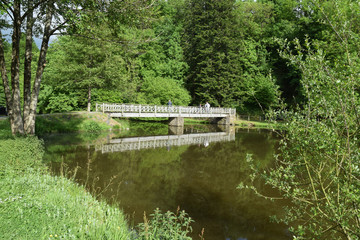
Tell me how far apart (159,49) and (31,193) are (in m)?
36.4

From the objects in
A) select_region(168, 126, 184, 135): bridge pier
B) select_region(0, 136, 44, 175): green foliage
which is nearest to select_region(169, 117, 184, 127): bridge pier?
select_region(168, 126, 184, 135): bridge pier

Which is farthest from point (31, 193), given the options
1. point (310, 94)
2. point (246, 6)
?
point (246, 6)

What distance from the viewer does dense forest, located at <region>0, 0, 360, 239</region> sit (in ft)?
12.9

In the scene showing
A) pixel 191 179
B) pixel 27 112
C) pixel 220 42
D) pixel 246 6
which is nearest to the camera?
pixel 191 179

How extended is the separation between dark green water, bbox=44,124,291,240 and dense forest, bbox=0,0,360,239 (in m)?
1.13

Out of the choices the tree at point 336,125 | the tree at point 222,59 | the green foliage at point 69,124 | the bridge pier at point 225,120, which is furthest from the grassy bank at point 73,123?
the tree at point 336,125

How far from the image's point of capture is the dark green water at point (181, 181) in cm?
624

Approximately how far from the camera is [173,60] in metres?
39.8

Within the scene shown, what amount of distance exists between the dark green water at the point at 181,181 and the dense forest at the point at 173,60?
113cm

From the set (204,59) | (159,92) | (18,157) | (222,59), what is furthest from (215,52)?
(18,157)

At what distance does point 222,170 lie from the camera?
11.0 meters

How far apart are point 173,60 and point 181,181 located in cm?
3279

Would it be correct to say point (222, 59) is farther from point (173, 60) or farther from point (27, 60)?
point (27, 60)

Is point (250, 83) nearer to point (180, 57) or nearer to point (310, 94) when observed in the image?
point (180, 57)
